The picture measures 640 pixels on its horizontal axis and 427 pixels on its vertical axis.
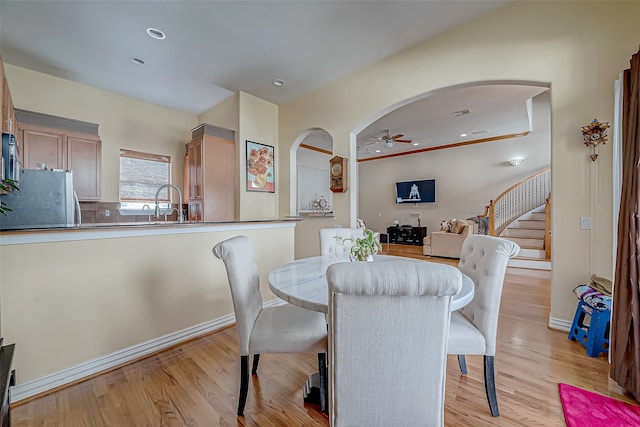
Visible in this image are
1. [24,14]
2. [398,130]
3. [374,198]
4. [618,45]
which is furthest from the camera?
[374,198]

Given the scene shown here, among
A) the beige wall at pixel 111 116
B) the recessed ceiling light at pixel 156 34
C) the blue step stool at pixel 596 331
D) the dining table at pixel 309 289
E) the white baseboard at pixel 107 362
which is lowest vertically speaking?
the white baseboard at pixel 107 362

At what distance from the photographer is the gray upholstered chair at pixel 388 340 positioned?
0.82 m

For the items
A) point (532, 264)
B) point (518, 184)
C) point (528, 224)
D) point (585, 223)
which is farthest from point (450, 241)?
point (585, 223)

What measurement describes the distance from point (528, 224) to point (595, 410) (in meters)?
6.19

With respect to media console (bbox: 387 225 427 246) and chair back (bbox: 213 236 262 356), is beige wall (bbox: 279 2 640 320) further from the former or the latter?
media console (bbox: 387 225 427 246)

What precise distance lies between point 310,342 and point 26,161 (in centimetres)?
441

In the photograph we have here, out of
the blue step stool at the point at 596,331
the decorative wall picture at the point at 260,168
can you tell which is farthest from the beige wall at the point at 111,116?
the blue step stool at the point at 596,331

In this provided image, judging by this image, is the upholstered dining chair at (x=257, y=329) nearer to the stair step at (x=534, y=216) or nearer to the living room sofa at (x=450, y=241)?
the living room sofa at (x=450, y=241)

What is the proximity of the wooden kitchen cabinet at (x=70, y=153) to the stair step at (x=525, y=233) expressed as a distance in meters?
8.31

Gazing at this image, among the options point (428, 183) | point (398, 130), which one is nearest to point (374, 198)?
point (428, 183)

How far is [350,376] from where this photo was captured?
92 centimetres

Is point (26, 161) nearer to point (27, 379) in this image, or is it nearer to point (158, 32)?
point (158, 32)

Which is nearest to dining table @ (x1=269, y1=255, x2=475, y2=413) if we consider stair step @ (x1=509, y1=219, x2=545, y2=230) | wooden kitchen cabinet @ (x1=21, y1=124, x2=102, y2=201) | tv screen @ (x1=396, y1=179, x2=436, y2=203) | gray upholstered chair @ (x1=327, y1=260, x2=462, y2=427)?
gray upholstered chair @ (x1=327, y1=260, x2=462, y2=427)

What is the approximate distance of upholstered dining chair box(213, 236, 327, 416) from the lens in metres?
1.45
